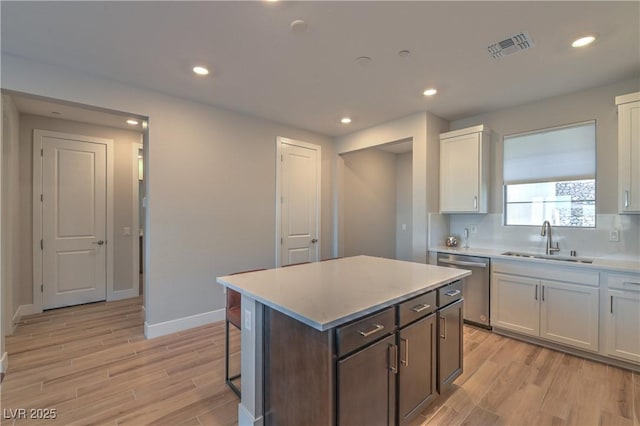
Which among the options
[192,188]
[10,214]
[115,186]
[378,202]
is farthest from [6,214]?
[378,202]

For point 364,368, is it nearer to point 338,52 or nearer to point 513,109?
point 338,52

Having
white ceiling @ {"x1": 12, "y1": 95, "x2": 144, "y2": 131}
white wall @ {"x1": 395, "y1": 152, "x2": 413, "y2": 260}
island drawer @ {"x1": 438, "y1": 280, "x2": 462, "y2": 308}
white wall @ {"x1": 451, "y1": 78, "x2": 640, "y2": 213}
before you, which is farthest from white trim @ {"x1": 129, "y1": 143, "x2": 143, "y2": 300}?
white wall @ {"x1": 451, "y1": 78, "x2": 640, "y2": 213}

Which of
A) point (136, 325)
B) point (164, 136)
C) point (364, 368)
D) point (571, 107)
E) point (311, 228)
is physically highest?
point (571, 107)

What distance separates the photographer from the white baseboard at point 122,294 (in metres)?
4.46

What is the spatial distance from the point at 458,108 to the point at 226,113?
3.03 meters

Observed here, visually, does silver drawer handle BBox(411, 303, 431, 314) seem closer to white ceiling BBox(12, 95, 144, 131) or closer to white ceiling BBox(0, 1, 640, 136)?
white ceiling BBox(0, 1, 640, 136)

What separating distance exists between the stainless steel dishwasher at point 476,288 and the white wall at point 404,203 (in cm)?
254

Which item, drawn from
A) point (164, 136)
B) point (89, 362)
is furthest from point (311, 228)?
point (89, 362)

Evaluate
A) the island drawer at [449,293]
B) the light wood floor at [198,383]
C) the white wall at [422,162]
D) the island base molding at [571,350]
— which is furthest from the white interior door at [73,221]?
the island base molding at [571,350]

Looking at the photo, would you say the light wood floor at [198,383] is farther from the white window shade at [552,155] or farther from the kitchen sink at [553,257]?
the white window shade at [552,155]

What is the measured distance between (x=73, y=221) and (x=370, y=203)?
497 cm

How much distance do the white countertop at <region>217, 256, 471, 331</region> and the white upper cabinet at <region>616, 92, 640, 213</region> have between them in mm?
1904

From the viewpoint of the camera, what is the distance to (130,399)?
2.08 metres

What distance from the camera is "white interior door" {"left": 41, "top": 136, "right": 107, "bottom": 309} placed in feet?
13.1
